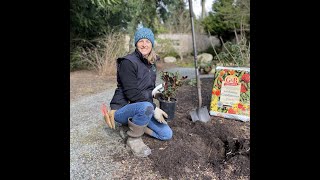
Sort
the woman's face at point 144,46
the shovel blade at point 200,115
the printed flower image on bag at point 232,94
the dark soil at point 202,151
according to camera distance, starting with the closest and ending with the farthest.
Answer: the dark soil at point 202,151 → the woman's face at point 144,46 → the shovel blade at point 200,115 → the printed flower image on bag at point 232,94

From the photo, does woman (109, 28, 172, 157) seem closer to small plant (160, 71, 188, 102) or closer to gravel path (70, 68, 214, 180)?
gravel path (70, 68, 214, 180)

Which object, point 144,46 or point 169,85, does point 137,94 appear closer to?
point 144,46

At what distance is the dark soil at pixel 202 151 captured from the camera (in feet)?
7.29

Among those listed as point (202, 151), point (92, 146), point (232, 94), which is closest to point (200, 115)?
point (232, 94)

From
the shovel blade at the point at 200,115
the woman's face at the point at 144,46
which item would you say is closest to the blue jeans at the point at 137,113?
the woman's face at the point at 144,46

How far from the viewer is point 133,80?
2457mm

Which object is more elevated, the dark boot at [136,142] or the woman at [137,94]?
the woman at [137,94]

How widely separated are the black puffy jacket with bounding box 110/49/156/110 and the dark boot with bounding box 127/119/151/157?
23 cm

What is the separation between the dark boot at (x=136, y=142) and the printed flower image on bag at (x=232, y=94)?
4.78 ft

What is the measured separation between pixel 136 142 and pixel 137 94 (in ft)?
1.48

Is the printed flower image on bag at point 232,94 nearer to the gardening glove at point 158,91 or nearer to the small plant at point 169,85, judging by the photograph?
the small plant at point 169,85

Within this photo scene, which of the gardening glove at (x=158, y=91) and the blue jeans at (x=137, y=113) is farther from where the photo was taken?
the gardening glove at (x=158, y=91)
